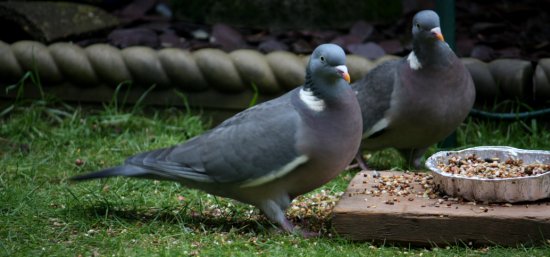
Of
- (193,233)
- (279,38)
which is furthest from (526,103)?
(193,233)

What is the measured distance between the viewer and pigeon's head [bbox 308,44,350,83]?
365 cm

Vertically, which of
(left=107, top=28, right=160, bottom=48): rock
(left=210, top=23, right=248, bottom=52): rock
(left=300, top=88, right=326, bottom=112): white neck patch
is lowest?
(left=210, top=23, right=248, bottom=52): rock

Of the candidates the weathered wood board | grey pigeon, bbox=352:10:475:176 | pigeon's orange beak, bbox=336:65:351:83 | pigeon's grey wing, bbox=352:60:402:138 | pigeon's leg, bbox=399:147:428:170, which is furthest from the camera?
pigeon's leg, bbox=399:147:428:170

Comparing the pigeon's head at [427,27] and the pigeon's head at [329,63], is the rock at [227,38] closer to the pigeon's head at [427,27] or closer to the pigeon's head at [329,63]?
the pigeon's head at [427,27]

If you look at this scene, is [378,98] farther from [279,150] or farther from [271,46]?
[271,46]

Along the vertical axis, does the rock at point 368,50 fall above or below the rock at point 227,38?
below

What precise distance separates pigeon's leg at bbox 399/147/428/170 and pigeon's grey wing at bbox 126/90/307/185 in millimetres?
1262

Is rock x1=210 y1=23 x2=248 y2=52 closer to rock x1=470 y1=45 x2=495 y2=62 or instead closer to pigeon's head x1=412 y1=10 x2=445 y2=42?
rock x1=470 y1=45 x2=495 y2=62

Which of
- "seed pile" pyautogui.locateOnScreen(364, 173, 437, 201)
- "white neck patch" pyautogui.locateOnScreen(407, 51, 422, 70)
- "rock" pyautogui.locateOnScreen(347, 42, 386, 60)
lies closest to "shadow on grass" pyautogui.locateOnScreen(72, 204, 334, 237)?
"seed pile" pyautogui.locateOnScreen(364, 173, 437, 201)

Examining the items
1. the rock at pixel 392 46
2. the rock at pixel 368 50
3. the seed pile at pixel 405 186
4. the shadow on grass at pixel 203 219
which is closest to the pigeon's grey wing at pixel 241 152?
the shadow on grass at pixel 203 219

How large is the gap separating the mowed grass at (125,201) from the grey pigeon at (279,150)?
208 mm

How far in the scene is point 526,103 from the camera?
560 centimetres

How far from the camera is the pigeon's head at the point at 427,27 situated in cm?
436

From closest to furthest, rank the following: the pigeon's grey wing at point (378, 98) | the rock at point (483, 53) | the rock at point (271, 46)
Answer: the pigeon's grey wing at point (378, 98), the rock at point (483, 53), the rock at point (271, 46)
